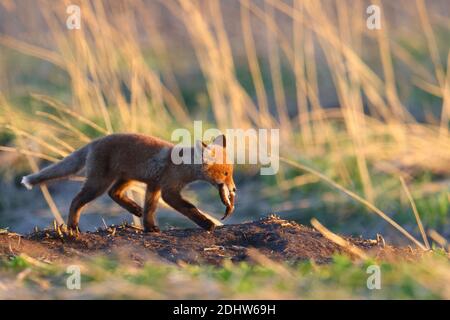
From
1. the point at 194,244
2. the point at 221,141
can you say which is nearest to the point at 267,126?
the point at 221,141

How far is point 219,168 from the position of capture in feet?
17.4

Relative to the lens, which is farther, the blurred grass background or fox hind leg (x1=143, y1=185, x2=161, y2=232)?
the blurred grass background

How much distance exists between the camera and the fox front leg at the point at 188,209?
5.20 metres

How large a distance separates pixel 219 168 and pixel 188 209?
0.31 meters

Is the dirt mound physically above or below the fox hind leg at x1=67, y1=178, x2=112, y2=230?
below

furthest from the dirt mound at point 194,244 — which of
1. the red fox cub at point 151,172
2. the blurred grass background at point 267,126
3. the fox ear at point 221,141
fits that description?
the blurred grass background at point 267,126

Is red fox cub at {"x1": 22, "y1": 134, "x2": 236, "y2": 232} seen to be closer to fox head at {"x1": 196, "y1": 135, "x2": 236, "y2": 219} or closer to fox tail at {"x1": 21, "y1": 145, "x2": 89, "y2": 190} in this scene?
fox head at {"x1": 196, "y1": 135, "x2": 236, "y2": 219}

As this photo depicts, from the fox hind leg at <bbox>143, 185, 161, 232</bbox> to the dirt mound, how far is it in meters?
0.07

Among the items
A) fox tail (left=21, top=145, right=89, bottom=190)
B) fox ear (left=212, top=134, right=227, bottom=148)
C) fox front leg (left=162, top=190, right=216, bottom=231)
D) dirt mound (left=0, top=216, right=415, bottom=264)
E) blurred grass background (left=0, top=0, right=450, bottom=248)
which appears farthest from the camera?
blurred grass background (left=0, top=0, right=450, bottom=248)

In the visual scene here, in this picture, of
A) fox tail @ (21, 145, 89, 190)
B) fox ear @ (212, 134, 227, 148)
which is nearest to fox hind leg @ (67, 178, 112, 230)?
fox tail @ (21, 145, 89, 190)

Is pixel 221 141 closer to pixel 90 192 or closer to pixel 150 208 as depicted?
pixel 150 208

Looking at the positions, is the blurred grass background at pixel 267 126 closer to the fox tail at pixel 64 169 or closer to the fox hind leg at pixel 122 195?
the fox tail at pixel 64 169

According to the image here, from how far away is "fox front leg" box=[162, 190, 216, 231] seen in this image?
5.20 metres
